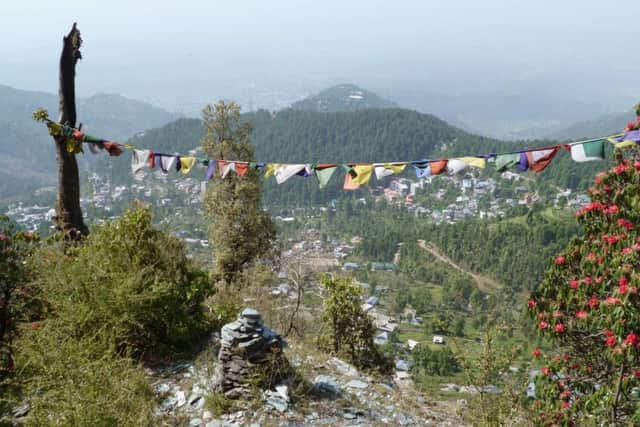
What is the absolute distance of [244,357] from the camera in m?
4.88

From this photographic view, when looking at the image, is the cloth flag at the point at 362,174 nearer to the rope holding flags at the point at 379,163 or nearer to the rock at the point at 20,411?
the rope holding flags at the point at 379,163

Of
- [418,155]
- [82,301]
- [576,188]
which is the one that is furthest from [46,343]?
[418,155]

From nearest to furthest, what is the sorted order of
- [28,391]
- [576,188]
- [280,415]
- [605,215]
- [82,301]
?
[28,391] < [605,215] < [280,415] < [82,301] < [576,188]

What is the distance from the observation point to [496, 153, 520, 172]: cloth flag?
209 inches

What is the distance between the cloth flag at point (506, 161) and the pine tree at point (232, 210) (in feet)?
22.6

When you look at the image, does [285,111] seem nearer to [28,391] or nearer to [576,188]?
[576,188]

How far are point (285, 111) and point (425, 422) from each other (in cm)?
15772

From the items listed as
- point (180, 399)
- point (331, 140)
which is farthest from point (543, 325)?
point (331, 140)

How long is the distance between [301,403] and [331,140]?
460ft

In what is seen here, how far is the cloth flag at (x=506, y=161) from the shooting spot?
530cm

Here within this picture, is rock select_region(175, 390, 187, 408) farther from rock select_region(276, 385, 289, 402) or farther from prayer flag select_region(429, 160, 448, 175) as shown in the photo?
prayer flag select_region(429, 160, 448, 175)

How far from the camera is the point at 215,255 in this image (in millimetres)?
11453

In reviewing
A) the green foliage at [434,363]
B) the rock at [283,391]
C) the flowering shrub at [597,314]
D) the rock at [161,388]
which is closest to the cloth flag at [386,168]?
the flowering shrub at [597,314]

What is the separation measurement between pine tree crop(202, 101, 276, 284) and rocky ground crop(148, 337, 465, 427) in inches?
203
